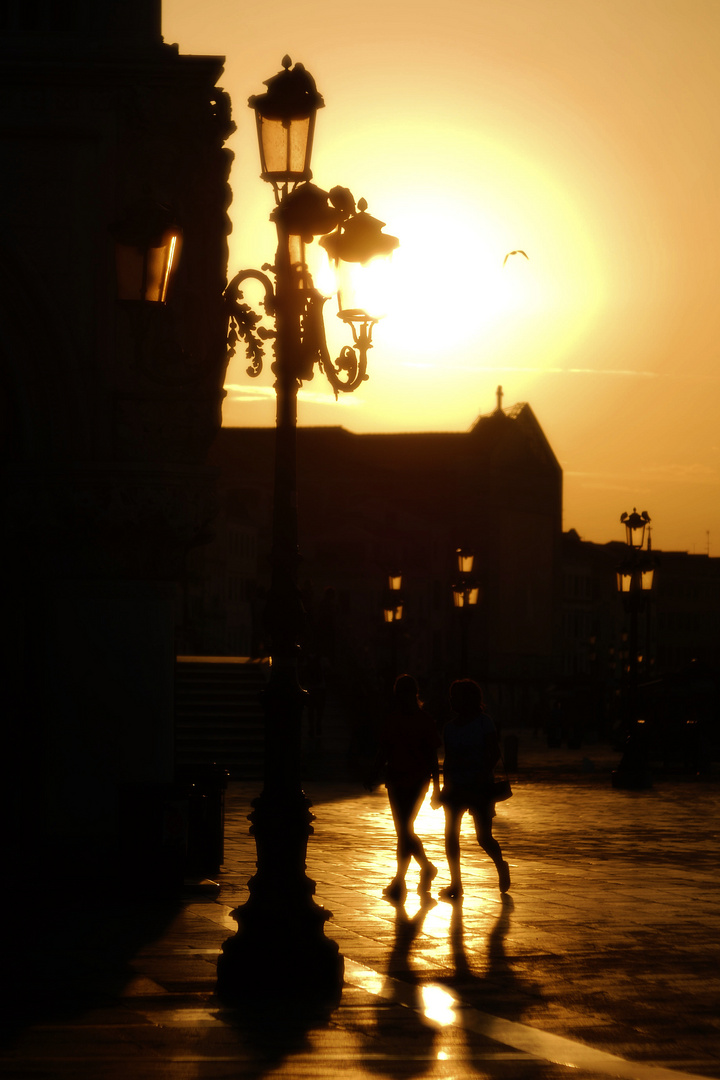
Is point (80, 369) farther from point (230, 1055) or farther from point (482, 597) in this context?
point (482, 597)

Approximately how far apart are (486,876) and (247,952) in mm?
6522

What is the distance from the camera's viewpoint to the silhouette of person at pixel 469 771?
44.3 ft

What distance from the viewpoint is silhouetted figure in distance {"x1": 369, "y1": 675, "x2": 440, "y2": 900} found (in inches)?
541

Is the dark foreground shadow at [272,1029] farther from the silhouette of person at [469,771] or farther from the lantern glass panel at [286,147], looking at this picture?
the silhouette of person at [469,771]

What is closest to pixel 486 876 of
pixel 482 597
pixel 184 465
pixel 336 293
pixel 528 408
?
pixel 184 465

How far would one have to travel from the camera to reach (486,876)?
49.4 ft

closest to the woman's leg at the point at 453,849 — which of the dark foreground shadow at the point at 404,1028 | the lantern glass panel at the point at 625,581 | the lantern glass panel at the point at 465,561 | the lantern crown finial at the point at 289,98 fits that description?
the dark foreground shadow at the point at 404,1028

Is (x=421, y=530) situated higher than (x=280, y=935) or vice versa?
(x=421, y=530)

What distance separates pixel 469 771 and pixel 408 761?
0.53m

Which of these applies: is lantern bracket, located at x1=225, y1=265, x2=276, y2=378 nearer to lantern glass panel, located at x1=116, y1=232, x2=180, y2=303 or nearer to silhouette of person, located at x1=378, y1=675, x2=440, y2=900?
lantern glass panel, located at x1=116, y1=232, x2=180, y2=303

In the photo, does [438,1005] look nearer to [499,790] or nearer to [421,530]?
[499,790]

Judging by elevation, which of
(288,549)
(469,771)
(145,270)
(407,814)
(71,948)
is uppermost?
(145,270)

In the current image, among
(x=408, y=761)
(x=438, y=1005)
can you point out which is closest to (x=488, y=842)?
(x=408, y=761)

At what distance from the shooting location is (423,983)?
30.3 feet
